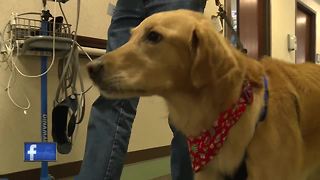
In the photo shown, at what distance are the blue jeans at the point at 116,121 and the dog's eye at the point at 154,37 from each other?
1.10ft

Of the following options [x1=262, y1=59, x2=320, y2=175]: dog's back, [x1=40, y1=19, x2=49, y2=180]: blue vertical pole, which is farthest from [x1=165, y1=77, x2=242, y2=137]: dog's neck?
[x1=40, y1=19, x2=49, y2=180]: blue vertical pole

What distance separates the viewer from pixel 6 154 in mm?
1807

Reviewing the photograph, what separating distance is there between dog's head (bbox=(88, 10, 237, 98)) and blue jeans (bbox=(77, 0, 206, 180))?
13.0 inches

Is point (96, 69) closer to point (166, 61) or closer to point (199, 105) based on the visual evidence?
point (166, 61)

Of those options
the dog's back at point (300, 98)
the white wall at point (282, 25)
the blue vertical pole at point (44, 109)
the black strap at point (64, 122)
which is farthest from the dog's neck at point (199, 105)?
the white wall at point (282, 25)

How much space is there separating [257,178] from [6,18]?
4.37 ft

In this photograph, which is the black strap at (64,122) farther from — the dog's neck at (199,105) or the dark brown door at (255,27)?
the dark brown door at (255,27)

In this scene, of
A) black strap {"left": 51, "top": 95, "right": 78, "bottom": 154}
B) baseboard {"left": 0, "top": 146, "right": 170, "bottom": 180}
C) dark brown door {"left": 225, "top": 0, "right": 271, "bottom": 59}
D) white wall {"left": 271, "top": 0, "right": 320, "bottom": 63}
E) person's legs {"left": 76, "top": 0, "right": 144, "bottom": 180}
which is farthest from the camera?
white wall {"left": 271, "top": 0, "right": 320, "bottom": 63}

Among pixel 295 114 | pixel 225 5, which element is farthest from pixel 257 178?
pixel 225 5

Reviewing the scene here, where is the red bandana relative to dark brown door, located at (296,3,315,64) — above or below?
below

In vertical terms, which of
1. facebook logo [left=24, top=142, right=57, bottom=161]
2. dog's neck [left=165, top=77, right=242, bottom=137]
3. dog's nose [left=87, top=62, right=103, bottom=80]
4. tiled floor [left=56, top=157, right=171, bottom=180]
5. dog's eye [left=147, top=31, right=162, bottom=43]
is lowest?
tiled floor [left=56, top=157, right=171, bottom=180]

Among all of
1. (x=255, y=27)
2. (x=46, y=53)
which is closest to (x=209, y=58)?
(x=46, y=53)

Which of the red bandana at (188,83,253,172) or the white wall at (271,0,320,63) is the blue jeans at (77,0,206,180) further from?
the white wall at (271,0,320,63)

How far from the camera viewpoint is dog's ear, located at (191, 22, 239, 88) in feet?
3.13
